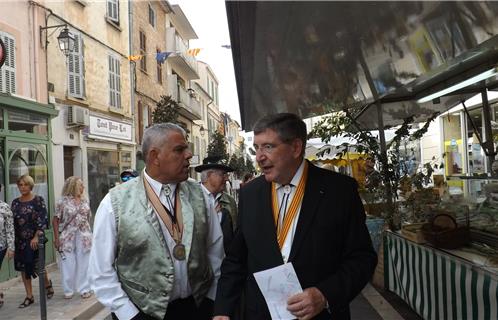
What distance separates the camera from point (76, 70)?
1314 cm

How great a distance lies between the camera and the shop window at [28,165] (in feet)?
30.3

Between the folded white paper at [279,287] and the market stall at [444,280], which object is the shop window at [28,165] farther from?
the folded white paper at [279,287]

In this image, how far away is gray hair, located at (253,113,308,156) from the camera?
2334 mm

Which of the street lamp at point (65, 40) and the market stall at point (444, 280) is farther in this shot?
the street lamp at point (65, 40)

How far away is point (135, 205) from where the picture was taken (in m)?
2.48

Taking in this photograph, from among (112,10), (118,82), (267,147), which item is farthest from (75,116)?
(267,147)

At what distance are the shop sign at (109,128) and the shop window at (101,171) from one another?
0.54m

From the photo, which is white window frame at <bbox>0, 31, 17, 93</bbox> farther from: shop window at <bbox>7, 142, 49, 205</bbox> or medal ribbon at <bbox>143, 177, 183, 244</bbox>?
medal ribbon at <bbox>143, 177, 183, 244</bbox>

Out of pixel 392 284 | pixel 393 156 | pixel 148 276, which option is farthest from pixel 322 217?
pixel 393 156

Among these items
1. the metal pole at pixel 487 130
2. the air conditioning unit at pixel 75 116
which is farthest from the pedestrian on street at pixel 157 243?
the air conditioning unit at pixel 75 116

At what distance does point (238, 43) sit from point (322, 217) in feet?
4.92

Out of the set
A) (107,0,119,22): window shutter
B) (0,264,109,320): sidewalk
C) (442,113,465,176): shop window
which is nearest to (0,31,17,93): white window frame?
(0,264,109,320): sidewalk

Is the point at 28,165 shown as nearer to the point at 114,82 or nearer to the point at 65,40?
the point at 65,40

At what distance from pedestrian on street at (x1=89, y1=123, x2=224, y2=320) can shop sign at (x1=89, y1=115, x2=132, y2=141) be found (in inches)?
463
